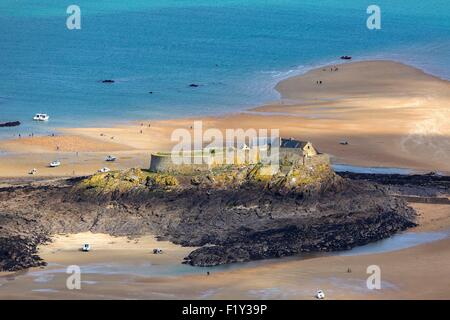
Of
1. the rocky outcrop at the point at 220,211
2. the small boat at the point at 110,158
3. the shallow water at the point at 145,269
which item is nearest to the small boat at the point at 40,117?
the small boat at the point at 110,158

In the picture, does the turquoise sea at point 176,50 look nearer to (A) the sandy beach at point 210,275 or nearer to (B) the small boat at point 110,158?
(B) the small boat at point 110,158

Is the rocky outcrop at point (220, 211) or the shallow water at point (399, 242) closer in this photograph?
the shallow water at point (399, 242)

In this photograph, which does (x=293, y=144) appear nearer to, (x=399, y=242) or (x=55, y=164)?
(x=399, y=242)

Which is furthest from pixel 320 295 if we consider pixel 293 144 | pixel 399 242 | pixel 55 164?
pixel 55 164

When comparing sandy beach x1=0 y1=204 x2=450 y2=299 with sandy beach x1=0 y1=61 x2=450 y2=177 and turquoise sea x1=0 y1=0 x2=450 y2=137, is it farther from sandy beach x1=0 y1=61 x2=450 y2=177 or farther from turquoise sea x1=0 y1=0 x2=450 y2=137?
turquoise sea x1=0 y1=0 x2=450 y2=137

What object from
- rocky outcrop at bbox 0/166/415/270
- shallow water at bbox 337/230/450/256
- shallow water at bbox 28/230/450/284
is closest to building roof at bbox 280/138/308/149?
rocky outcrop at bbox 0/166/415/270

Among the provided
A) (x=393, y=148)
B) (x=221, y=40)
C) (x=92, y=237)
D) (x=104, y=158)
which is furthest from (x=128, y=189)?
(x=221, y=40)
